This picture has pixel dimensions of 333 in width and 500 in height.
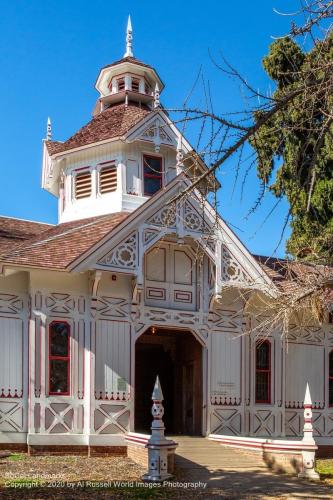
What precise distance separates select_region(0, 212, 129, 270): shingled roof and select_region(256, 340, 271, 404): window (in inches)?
235

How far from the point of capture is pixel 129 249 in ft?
63.3

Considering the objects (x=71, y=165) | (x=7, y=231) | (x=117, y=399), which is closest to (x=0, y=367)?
(x=117, y=399)

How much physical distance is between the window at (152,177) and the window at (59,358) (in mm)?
6093

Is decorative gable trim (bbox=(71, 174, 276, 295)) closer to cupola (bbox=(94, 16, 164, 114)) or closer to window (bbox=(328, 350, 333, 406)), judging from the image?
window (bbox=(328, 350, 333, 406))

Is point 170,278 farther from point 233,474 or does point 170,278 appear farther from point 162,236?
point 233,474

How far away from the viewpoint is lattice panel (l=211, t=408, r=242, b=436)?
2058cm

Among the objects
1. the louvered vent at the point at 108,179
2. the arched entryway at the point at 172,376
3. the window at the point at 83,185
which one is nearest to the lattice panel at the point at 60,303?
the arched entryway at the point at 172,376

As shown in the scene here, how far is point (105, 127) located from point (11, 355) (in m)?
9.08

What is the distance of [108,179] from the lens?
75.7 feet

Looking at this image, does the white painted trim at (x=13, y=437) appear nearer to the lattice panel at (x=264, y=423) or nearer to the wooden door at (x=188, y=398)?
the wooden door at (x=188, y=398)

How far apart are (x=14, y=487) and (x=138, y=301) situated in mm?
7463

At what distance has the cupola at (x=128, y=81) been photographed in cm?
Answer: 2647

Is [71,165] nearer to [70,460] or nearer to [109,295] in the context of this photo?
[109,295]

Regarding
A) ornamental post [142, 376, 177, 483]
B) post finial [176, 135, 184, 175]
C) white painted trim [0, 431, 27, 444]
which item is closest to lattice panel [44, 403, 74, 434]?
white painted trim [0, 431, 27, 444]
